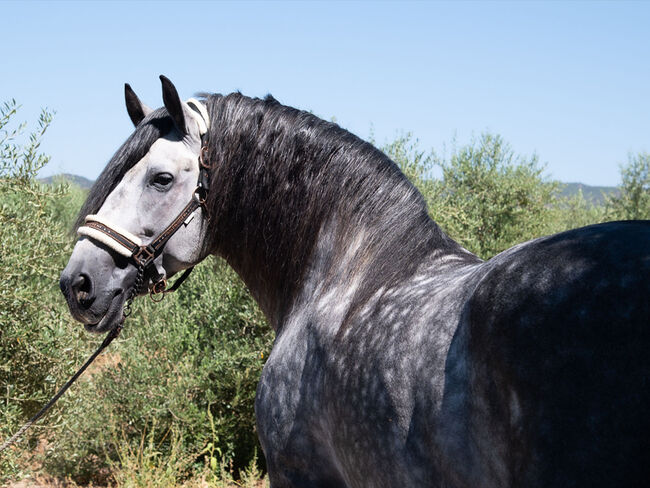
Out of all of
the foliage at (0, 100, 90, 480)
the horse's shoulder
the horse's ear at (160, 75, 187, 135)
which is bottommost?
the foliage at (0, 100, 90, 480)

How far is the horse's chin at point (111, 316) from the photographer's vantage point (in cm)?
273

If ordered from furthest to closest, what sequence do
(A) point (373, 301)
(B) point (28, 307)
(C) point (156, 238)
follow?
(B) point (28, 307) < (C) point (156, 238) < (A) point (373, 301)

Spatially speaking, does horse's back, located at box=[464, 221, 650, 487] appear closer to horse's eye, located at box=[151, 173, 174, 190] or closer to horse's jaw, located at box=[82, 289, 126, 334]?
horse's eye, located at box=[151, 173, 174, 190]

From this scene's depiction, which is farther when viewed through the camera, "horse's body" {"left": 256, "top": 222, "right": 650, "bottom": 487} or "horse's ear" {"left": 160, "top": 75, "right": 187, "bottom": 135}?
"horse's ear" {"left": 160, "top": 75, "right": 187, "bottom": 135}

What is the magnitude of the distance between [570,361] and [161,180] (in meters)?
1.95

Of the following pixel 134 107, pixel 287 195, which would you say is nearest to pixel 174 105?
pixel 134 107

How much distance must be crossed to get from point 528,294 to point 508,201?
30.7ft

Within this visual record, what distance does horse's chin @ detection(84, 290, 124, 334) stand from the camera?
273cm

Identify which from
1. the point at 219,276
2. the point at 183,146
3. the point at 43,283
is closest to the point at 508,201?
Result: the point at 219,276

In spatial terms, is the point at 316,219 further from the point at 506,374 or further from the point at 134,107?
the point at 506,374

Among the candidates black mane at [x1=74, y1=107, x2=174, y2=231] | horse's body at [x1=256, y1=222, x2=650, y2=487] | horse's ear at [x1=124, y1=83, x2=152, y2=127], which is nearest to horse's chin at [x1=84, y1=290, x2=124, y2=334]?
black mane at [x1=74, y1=107, x2=174, y2=231]

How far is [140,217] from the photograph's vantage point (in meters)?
2.70

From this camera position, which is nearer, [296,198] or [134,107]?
[296,198]

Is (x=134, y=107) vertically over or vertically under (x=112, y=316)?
over
